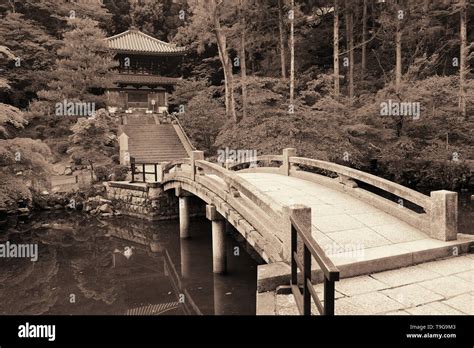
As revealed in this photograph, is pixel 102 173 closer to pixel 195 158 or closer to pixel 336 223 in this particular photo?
pixel 195 158

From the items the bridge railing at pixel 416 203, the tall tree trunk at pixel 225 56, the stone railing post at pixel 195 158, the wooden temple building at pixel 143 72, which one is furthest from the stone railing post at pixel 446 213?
the wooden temple building at pixel 143 72

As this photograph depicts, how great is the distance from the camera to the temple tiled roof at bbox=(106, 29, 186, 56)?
111 feet

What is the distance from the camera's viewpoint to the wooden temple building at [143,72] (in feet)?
113

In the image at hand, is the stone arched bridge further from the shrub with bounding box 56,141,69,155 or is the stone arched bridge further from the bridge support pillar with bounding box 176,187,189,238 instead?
the shrub with bounding box 56,141,69,155

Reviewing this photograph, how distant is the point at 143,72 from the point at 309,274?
114ft

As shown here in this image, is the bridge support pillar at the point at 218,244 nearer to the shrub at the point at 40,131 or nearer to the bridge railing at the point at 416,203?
the bridge railing at the point at 416,203

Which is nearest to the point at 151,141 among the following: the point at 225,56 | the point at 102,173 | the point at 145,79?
the point at 102,173

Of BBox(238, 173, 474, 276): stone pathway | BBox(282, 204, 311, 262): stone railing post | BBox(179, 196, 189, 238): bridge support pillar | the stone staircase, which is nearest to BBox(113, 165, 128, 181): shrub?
the stone staircase

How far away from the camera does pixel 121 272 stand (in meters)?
11.8

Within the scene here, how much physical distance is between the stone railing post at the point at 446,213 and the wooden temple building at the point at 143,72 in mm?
30623

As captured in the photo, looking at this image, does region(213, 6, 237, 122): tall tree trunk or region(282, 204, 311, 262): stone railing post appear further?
region(213, 6, 237, 122): tall tree trunk

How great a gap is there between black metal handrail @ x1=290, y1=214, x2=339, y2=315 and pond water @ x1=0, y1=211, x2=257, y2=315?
4445mm

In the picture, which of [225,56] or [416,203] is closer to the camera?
[416,203]

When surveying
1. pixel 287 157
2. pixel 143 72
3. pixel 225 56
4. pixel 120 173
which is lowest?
pixel 120 173
